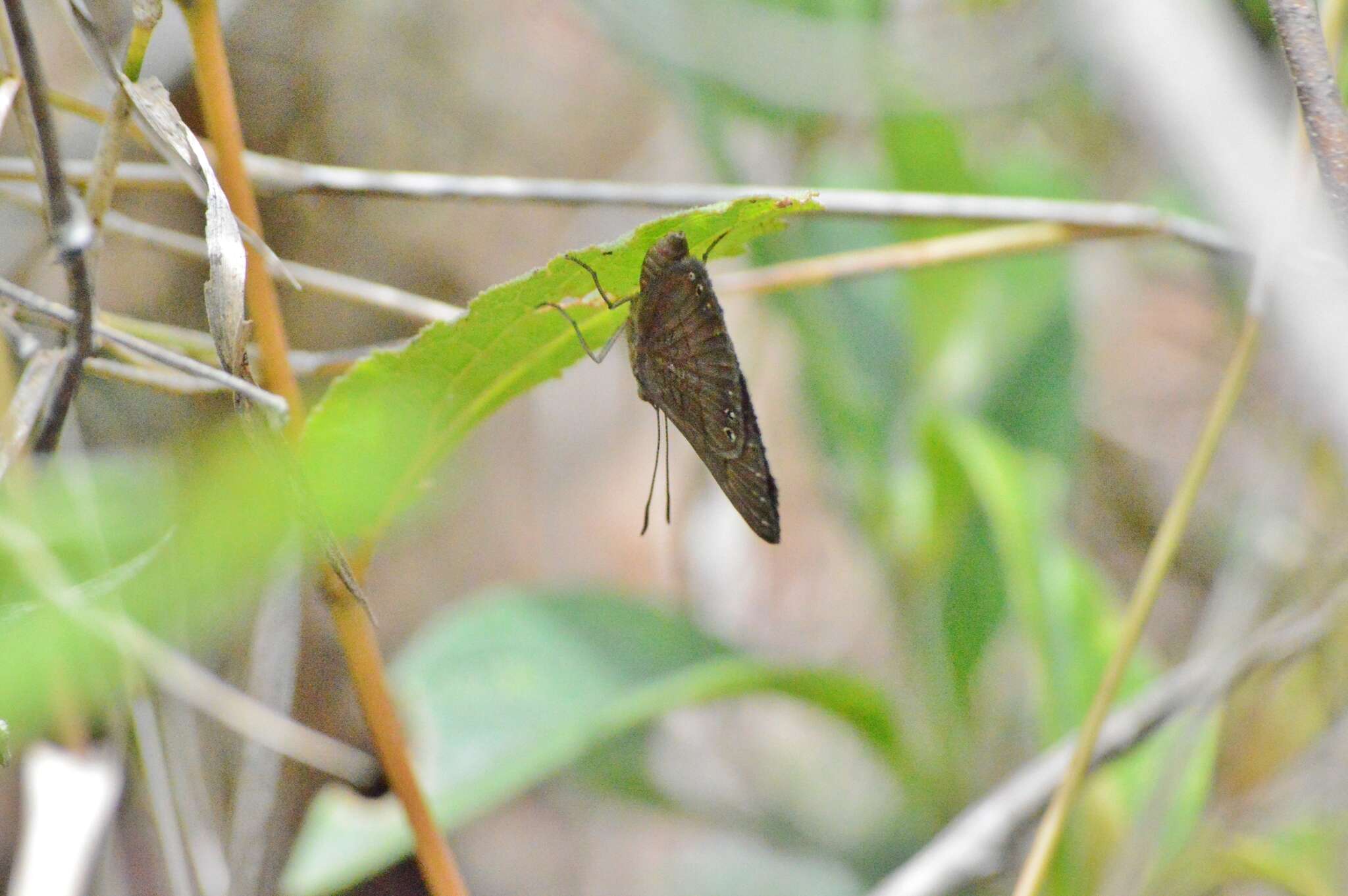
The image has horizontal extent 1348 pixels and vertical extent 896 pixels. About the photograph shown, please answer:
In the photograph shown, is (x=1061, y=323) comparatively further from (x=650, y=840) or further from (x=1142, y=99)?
(x=650, y=840)

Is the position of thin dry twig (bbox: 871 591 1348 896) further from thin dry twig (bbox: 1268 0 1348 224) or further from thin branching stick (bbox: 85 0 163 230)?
thin branching stick (bbox: 85 0 163 230)

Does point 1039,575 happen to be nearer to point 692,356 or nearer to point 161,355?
point 692,356

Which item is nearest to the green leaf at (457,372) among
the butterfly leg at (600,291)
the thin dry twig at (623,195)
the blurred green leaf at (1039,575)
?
the butterfly leg at (600,291)

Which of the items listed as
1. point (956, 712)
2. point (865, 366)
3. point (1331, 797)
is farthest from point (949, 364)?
point (1331, 797)

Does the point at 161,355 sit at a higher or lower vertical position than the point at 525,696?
lower

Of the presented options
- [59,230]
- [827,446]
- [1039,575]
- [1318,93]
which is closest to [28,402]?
[59,230]

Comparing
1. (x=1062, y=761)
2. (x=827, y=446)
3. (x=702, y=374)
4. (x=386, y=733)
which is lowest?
(x=386, y=733)

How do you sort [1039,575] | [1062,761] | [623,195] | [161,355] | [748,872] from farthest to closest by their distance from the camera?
1. [748,872]
2. [1039,575]
3. [1062,761]
4. [623,195]
5. [161,355]

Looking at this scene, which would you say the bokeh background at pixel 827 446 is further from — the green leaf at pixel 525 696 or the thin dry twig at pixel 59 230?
the thin dry twig at pixel 59 230

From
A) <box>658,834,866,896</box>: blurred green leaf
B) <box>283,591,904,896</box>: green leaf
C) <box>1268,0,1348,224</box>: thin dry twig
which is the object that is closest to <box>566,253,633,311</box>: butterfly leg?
<box>1268,0,1348,224</box>: thin dry twig
